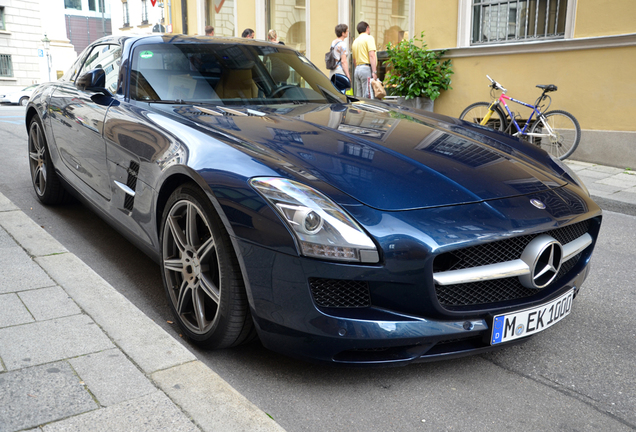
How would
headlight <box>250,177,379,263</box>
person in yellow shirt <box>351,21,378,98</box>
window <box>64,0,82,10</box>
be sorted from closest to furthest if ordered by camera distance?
headlight <box>250,177,379,263</box> → person in yellow shirt <box>351,21,378,98</box> → window <box>64,0,82,10</box>

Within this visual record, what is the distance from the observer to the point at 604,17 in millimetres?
7688

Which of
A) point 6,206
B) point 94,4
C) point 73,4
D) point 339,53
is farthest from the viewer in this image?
point 94,4

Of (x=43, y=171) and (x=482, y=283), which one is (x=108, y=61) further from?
(x=482, y=283)

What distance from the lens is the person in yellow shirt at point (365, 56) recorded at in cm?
1005

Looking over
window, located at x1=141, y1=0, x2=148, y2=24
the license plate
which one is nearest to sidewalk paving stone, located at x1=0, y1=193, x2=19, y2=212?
the license plate

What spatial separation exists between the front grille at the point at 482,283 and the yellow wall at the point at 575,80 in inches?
249

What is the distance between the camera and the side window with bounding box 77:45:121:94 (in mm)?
3779

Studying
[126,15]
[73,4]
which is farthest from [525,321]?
[73,4]

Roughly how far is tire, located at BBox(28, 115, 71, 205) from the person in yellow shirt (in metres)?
6.17

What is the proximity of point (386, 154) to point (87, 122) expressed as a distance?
84.1 inches

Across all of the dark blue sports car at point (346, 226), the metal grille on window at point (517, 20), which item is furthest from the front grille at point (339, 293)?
the metal grille on window at point (517, 20)

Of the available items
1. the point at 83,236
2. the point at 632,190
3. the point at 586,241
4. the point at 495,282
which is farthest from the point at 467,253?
the point at 632,190

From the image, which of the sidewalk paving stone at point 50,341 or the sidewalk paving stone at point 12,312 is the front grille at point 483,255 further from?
the sidewalk paving stone at point 12,312

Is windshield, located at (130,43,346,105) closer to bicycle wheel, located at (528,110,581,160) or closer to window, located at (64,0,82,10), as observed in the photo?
bicycle wheel, located at (528,110,581,160)
